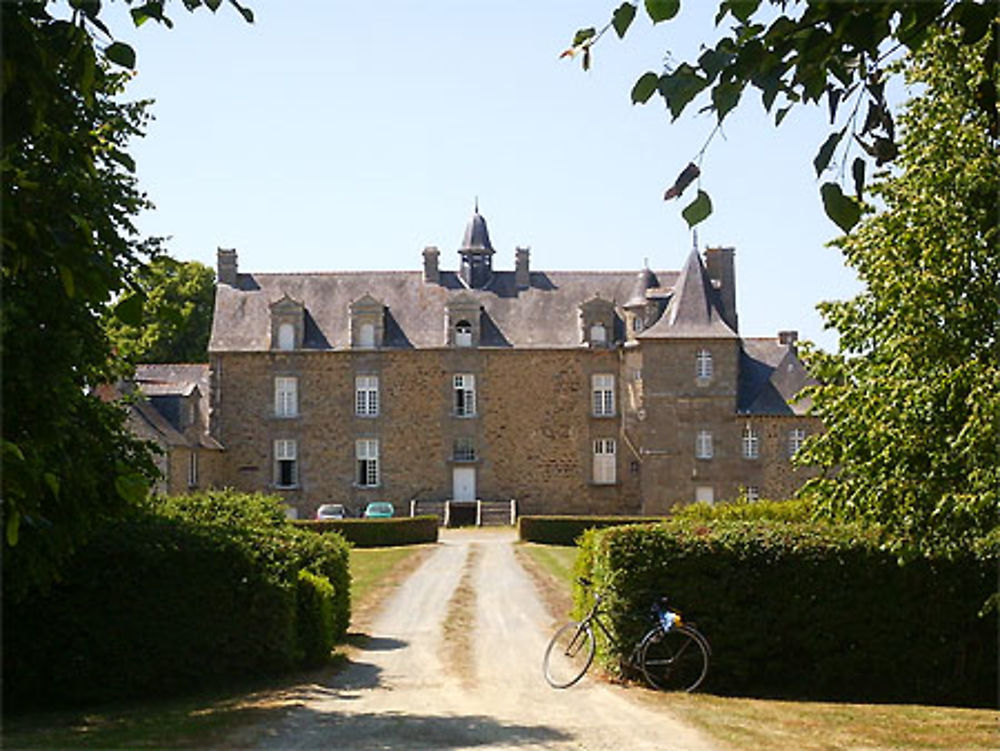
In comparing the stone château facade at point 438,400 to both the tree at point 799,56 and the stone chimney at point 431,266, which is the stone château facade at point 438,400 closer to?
the stone chimney at point 431,266

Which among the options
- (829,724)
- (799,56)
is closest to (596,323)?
(829,724)

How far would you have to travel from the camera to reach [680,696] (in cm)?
1293

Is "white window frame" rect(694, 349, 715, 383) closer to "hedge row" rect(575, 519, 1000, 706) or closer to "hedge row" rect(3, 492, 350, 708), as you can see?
"hedge row" rect(575, 519, 1000, 706)

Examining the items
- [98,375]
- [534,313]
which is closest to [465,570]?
[98,375]

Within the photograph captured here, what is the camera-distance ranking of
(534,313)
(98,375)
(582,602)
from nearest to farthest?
1. (98,375)
2. (582,602)
3. (534,313)

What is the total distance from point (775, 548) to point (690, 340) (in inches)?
1229

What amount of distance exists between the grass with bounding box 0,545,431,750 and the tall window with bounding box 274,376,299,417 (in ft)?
107

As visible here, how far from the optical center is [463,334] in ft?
156

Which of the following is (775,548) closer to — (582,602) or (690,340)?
(582,602)

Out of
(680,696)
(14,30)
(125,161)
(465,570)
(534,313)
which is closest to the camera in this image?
(14,30)

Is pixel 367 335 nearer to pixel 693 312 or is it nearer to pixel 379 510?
pixel 379 510

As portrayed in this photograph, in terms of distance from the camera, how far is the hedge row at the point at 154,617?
1255cm

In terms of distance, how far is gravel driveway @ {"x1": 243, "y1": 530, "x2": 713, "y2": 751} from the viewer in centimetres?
1009

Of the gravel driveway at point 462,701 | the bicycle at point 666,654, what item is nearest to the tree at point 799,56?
the gravel driveway at point 462,701
